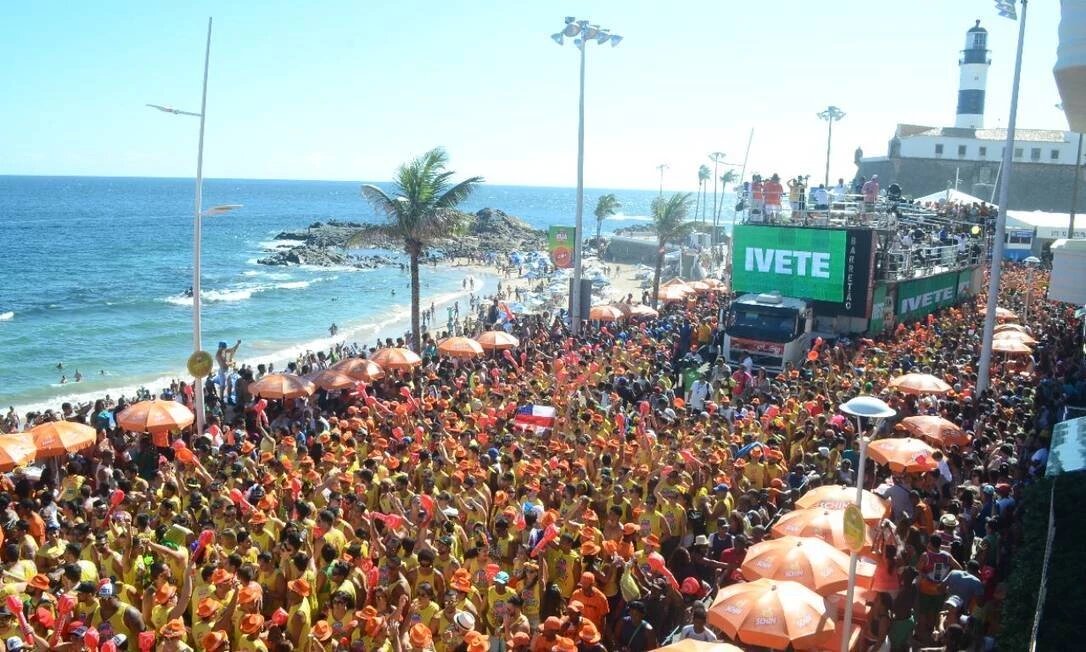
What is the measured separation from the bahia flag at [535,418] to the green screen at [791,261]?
12942 millimetres

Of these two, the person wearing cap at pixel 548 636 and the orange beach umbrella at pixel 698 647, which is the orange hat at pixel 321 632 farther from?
the orange beach umbrella at pixel 698 647

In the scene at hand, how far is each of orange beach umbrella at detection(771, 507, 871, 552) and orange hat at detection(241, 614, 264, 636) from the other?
495cm

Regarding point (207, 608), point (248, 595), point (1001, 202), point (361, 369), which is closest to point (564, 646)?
point (248, 595)

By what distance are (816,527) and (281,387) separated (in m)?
10.1

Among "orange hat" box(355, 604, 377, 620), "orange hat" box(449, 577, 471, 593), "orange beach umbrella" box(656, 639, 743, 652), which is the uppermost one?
"orange beach umbrella" box(656, 639, 743, 652)

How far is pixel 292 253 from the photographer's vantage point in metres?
78.8

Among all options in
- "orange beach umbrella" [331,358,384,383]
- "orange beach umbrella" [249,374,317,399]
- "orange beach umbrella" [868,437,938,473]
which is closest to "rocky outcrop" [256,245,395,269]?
"orange beach umbrella" [331,358,384,383]

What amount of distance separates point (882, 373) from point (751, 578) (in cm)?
1084

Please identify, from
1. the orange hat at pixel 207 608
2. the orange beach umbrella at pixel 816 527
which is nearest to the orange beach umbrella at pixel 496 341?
the orange beach umbrella at pixel 816 527

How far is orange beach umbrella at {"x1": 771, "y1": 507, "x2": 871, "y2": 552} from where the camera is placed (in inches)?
353

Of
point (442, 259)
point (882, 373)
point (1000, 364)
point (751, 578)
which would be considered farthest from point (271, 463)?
point (442, 259)

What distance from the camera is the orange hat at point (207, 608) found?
23.3 ft

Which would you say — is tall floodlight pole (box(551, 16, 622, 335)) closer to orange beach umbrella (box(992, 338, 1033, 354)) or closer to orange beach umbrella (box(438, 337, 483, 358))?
orange beach umbrella (box(438, 337, 483, 358))

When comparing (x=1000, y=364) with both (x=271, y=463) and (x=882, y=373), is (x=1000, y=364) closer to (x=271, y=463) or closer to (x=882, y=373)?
(x=882, y=373)
